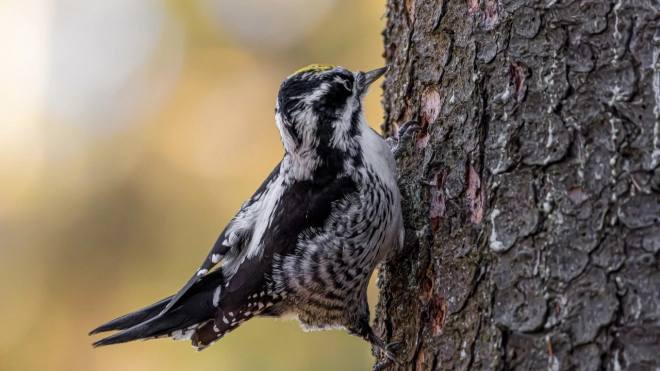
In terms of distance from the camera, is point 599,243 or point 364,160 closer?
point 599,243

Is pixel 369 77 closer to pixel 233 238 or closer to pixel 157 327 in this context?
pixel 233 238

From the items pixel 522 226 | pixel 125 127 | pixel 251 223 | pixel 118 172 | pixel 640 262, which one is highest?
pixel 125 127

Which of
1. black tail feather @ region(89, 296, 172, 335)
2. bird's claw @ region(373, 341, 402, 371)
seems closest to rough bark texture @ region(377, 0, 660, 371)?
bird's claw @ region(373, 341, 402, 371)

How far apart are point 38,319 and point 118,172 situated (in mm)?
1297

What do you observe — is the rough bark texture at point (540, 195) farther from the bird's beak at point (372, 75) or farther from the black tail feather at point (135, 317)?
the black tail feather at point (135, 317)

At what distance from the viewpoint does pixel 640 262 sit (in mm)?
2209

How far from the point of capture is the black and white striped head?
325 cm

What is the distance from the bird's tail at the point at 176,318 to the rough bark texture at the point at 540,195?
944 mm

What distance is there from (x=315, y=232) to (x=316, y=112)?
1.70 ft

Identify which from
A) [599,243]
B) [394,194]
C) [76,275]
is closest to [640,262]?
[599,243]

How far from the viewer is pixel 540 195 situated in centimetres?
242

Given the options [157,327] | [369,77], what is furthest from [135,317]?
[369,77]

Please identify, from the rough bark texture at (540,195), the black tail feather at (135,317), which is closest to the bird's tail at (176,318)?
the black tail feather at (135,317)

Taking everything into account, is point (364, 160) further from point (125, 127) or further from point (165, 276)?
point (125, 127)
